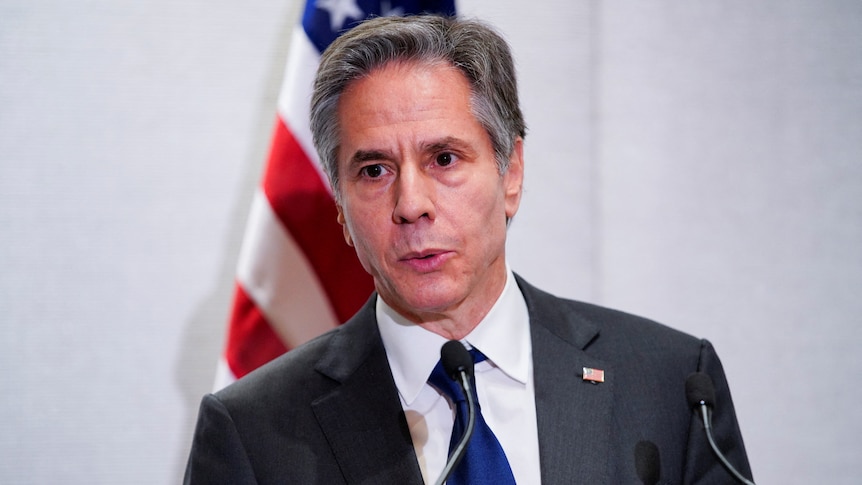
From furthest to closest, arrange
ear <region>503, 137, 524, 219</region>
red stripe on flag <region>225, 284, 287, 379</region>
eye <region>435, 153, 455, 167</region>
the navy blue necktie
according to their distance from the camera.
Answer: red stripe on flag <region>225, 284, 287, 379</region>, ear <region>503, 137, 524, 219</region>, eye <region>435, 153, 455, 167</region>, the navy blue necktie

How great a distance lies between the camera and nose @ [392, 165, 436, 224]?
1.42m

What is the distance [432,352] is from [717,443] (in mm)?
540

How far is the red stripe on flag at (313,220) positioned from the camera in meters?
2.18

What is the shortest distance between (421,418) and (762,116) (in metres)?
1.60

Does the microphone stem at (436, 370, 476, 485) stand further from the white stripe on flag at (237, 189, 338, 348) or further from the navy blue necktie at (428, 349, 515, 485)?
the white stripe on flag at (237, 189, 338, 348)

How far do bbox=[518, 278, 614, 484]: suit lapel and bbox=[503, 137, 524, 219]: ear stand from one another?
19cm

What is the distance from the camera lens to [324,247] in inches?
87.1

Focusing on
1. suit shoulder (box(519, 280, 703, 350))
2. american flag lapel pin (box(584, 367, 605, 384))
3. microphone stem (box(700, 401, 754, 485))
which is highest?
microphone stem (box(700, 401, 754, 485))

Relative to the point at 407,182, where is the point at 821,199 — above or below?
below

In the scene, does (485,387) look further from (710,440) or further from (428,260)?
(710,440)

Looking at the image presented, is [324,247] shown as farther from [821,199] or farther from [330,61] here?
[821,199]

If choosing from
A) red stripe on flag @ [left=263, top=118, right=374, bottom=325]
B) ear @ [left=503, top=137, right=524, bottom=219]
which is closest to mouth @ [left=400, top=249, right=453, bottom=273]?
ear @ [left=503, top=137, right=524, bottom=219]

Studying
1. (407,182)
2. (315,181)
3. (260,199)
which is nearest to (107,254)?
(260,199)

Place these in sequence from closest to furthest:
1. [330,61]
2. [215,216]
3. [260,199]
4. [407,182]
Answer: [407,182], [330,61], [260,199], [215,216]
